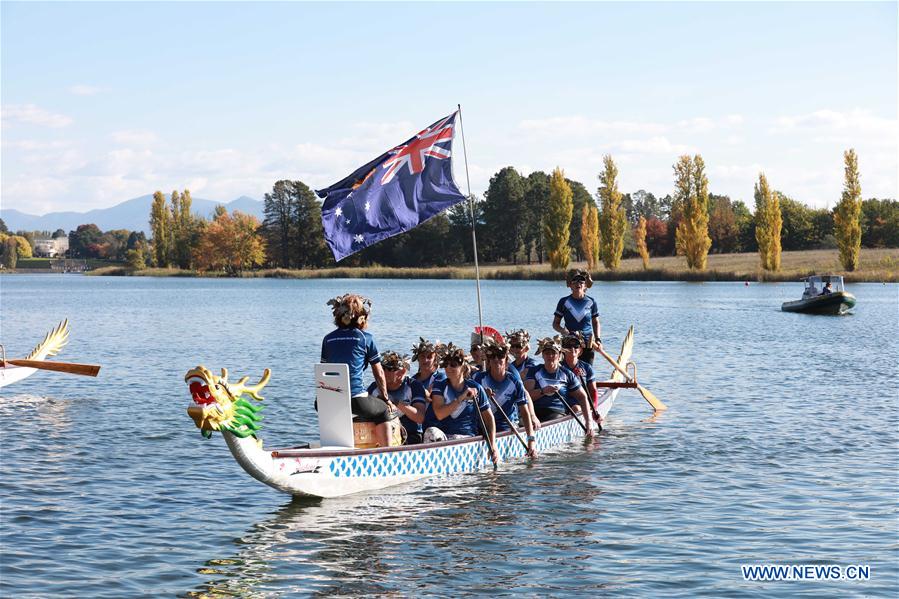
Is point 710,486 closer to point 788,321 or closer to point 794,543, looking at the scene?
point 794,543

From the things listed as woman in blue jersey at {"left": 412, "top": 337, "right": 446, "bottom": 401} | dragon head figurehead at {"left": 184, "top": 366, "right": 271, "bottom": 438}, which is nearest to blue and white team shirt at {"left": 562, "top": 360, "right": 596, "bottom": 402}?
woman in blue jersey at {"left": 412, "top": 337, "right": 446, "bottom": 401}

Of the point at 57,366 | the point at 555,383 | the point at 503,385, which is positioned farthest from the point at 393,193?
the point at 57,366

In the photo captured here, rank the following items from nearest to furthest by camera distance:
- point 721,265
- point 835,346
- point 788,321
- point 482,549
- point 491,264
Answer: point 482,549
point 835,346
point 788,321
point 721,265
point 491,264

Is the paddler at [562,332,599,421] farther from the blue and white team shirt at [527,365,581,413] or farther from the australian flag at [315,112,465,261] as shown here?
the australian flag at [315,112,465,261]

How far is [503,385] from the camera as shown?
14.8 meters

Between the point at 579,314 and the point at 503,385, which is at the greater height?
the point at 579,314

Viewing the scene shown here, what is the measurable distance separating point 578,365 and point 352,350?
624cm

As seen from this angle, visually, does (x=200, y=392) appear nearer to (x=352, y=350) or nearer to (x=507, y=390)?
(x=352, y=350)

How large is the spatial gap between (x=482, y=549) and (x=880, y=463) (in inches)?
318

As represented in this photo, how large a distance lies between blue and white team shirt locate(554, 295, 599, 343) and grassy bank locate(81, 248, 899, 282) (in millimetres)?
75185

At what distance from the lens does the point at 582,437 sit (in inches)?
697

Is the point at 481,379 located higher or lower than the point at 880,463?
higher

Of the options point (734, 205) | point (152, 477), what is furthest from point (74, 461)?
point (734, 205)

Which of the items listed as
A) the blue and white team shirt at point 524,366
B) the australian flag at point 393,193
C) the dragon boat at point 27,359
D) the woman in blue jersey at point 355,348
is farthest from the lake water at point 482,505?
the australian flag at point 393,193
